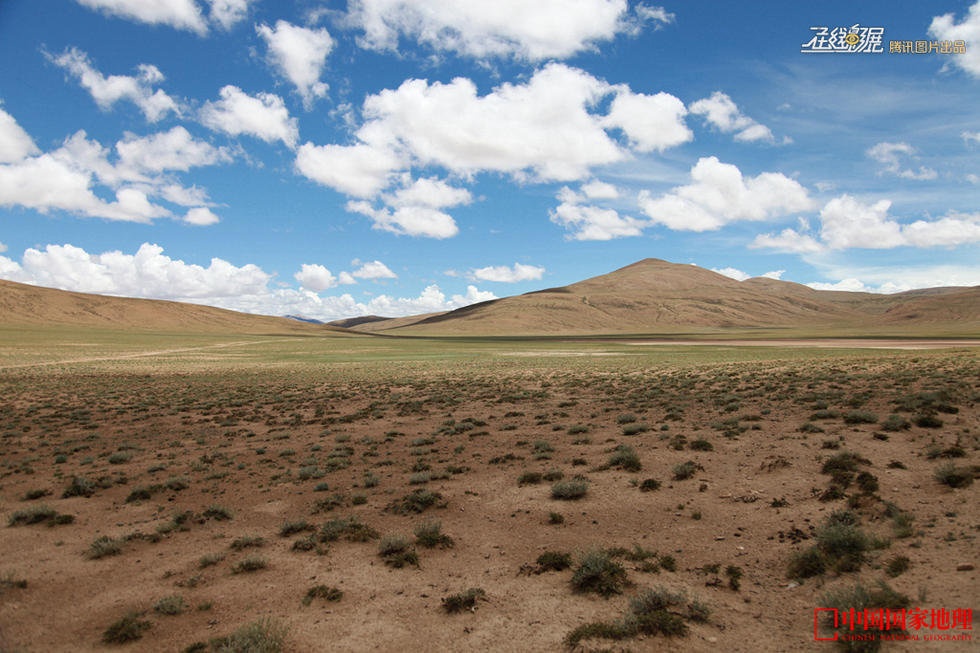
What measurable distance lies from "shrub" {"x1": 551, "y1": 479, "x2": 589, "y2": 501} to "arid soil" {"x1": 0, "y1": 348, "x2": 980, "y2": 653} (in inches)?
7.7

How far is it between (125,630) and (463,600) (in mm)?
4146

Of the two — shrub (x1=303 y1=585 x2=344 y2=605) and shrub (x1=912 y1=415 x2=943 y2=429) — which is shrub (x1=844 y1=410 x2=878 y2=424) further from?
shrub (x1=303 y1=585 x2=344 y2=605)

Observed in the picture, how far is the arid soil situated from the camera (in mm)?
6336

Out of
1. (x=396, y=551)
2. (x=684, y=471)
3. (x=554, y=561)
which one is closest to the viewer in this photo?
(x=554, y=561)

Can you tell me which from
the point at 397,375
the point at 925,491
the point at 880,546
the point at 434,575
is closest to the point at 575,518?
the point at 434,575

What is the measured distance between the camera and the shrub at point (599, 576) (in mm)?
6875

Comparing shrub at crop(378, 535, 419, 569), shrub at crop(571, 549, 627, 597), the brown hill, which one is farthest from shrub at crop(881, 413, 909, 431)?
the brown hill

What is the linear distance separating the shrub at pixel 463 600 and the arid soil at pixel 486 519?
0.11m

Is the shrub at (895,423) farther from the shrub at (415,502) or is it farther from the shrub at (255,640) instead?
the shrub at (255,640)

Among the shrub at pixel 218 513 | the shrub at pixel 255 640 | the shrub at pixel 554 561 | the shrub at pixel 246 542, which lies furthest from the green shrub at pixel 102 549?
the shrub at pixel 554 561

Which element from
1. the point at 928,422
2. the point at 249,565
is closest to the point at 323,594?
the point at 249,565

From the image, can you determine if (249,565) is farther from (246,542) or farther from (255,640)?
(255,640)

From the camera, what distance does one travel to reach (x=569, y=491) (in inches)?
428

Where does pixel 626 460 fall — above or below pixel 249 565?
above
